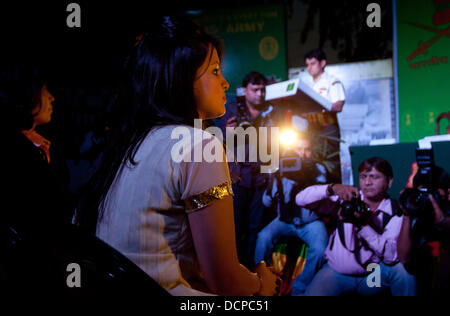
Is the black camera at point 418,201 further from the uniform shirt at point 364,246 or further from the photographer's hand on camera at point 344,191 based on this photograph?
the photographer's hand on camera at point 344,191

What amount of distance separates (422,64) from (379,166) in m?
1.49

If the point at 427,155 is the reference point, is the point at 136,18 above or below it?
above

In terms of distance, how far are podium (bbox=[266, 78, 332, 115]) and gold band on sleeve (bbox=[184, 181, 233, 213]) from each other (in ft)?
5.98

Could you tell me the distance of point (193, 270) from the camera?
67 centimetres

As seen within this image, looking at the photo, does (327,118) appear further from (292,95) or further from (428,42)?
(428,42)

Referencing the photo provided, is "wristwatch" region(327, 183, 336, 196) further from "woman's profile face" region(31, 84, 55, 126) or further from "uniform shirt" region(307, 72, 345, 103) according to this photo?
"woman's profile face" region(31, 84, 55, 126)

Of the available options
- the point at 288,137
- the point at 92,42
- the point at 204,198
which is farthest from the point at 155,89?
the point at 92,42

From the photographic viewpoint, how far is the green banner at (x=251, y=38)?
400cm

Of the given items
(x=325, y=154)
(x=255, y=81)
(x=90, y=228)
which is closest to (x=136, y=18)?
(x=255, y=81)
